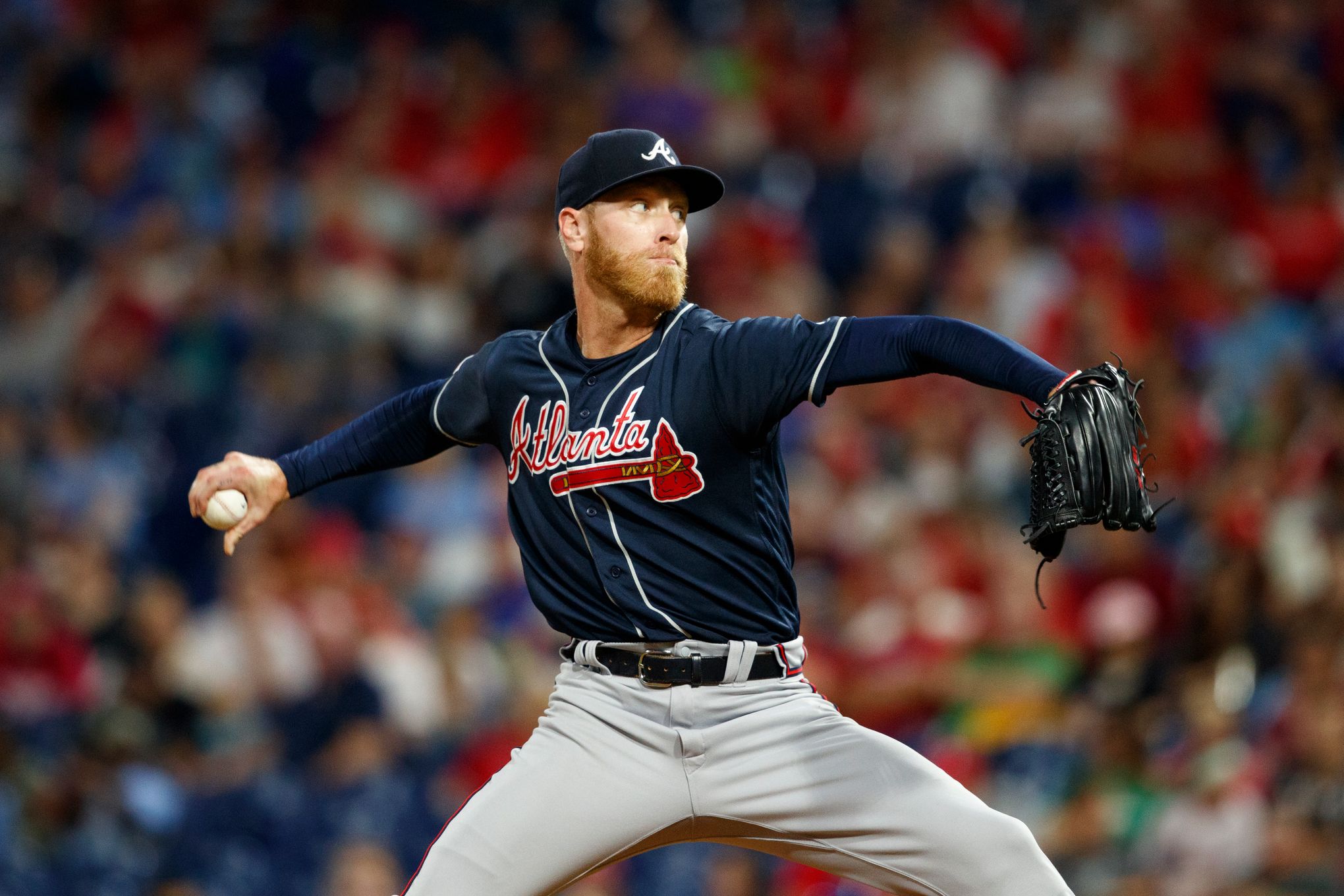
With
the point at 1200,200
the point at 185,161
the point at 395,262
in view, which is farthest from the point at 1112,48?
the point at 185,161

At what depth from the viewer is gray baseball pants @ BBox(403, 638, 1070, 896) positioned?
3312 millimetres

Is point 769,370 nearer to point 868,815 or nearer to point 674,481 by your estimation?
point 674,481

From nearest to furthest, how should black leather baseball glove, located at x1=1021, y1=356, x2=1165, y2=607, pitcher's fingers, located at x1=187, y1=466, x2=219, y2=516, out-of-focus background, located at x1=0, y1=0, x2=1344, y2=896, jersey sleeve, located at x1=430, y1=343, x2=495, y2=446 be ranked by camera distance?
1. black leather baseball glove, located at x1=1021, y1=356, x2=1165, y2=607
2. pitcher's fingers, located at x1=187, y1=466, x2=219, y2=516
3. jersey sleeve, located at x1=430, y1=343, x2=495, y2=446
4. out-of-focus background, located at x1=0, y1=0, x2=1344, y2=896

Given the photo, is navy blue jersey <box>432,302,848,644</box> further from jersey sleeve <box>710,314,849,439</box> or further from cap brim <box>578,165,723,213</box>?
cap brim <box>578,165,723,213</box>

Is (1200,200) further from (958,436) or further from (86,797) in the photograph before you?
(86,797)

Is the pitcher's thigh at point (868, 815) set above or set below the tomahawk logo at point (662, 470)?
below

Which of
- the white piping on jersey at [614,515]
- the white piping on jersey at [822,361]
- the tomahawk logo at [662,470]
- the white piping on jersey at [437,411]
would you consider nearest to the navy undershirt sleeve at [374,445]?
the white piping on jersey at [437,411]

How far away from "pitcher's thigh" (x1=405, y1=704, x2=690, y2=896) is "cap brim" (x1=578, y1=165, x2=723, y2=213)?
1.19 metres

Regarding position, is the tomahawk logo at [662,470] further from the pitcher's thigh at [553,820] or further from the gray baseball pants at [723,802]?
the pitcher's thigh at [553,820]

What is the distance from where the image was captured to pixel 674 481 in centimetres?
352

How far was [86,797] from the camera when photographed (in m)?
7.07

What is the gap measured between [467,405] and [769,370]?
846 mm

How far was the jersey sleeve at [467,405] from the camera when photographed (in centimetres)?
388

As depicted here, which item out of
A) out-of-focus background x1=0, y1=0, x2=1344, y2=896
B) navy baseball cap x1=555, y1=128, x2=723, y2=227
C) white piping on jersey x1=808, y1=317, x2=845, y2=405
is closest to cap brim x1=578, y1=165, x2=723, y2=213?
navy baseball cap x1=555, y1=128, x2=723, y2=227
